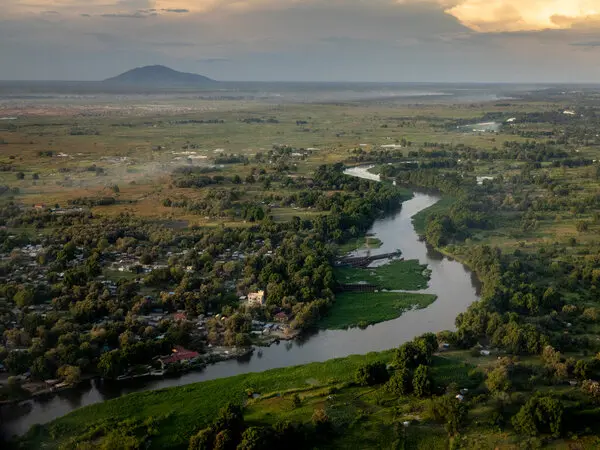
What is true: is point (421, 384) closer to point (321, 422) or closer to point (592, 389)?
point (321, 422)

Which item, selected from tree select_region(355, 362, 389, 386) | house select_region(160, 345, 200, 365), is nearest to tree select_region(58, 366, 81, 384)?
house select_region(160, 345, 200, 365)

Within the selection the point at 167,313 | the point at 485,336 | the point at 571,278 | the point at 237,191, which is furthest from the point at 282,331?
the point at 237,191

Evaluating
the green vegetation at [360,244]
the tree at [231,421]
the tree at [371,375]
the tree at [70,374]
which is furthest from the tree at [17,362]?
the green vegetation at [360,244]

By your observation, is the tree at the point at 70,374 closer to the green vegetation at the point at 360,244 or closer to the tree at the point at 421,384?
the tree at the point at 421,384

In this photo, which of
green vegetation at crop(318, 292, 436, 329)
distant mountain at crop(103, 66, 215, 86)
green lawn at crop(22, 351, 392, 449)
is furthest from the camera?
distant mountain at crop(103, 66, 215, 86)

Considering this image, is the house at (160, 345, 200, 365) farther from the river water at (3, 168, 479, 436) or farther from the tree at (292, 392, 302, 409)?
the tree at (292, 392, 302, 409)

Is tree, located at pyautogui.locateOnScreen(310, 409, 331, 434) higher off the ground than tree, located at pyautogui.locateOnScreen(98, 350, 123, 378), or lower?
lower

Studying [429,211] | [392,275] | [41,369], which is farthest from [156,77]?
[41,369]
